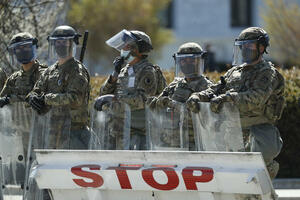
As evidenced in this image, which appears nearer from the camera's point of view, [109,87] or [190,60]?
[190,60]

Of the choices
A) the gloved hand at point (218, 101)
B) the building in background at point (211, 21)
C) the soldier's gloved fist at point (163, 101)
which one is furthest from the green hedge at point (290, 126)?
the building in background at point (211, 21)

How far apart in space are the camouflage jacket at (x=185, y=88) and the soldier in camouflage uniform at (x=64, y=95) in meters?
0.84

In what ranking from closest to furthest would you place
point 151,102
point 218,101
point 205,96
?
1. point 218,101
2. point 205,96
3. point 151,102

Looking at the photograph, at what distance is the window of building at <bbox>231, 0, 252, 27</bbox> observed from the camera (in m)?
35.2

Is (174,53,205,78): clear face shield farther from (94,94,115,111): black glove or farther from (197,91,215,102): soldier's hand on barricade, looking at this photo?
(94,94,115,111): black glove

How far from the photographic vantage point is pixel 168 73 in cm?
1223

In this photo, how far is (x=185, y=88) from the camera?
8.33 m

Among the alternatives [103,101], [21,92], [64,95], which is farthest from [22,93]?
[103,101]

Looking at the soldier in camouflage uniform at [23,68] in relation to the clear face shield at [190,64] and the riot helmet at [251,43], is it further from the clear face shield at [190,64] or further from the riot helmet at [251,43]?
the riot helmet at [251,43]

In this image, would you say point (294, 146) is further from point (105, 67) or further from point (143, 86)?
point (105, 67)

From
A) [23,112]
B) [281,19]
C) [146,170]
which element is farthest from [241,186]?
[281,19]

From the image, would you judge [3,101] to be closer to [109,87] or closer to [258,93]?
[109,87]

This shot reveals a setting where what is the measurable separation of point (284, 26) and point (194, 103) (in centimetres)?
1474

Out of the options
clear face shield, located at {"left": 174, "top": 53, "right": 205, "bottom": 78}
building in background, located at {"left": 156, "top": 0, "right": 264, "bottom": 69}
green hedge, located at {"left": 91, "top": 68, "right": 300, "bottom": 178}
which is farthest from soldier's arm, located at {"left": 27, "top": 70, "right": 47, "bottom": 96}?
building in background, located at {"left": 156, "top": 0, "right": 264, "bottom": 69}
